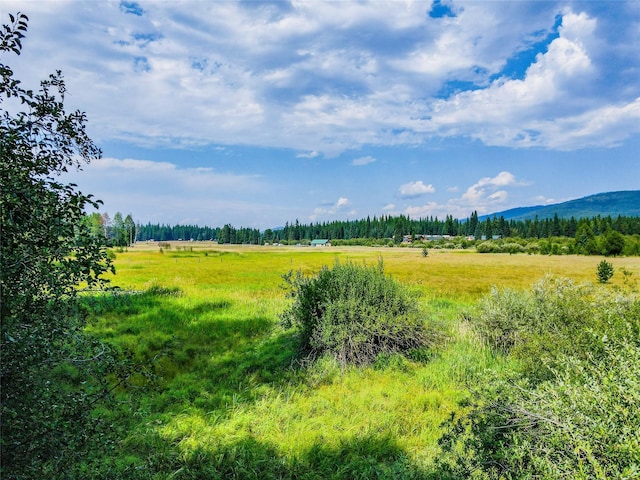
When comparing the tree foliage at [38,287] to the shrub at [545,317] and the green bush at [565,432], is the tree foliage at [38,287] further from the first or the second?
the shrub at [545,317]

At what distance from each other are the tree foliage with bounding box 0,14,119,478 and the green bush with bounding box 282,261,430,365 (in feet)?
18.1

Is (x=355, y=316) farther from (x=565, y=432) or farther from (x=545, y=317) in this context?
(x=565, y=432)

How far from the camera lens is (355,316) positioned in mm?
8289

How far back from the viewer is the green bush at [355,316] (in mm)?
7988

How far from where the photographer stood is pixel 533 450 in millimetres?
3104

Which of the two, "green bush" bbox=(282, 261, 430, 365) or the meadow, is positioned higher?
"green bush" bbox=(282, 261, 430, 365)

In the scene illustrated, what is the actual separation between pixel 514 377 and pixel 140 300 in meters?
13.9

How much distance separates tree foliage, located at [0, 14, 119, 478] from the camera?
8.30 ft

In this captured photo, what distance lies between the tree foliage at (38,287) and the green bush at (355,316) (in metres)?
5.52

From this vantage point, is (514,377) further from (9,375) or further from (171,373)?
(171,373)

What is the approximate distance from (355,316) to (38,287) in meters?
6.45

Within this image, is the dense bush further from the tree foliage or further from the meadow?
the tree foliage

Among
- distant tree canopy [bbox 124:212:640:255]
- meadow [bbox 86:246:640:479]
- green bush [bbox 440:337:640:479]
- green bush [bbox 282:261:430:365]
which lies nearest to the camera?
green bush [bbox 440:337:640:479]

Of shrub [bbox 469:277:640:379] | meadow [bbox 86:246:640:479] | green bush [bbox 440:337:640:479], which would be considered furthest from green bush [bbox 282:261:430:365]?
green bush [bbox 440:337:640:479]
